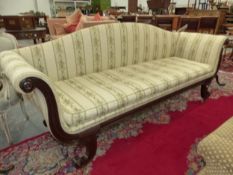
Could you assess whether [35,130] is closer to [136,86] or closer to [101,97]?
[101,97]

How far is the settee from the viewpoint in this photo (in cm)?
118

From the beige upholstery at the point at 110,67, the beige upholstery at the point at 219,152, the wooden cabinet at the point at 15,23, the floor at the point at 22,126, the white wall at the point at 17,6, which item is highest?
the white wall at the point at 17,6

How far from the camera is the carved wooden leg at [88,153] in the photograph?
4.50 feet

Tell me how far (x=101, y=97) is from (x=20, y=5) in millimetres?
8128

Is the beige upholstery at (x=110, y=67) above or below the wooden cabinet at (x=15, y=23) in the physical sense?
below

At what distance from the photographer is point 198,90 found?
2.63 meters

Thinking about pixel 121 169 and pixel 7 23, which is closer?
pixel 121 169

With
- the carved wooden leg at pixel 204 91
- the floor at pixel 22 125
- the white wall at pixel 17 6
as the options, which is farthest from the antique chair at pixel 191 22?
the white wall at pixel 17 6

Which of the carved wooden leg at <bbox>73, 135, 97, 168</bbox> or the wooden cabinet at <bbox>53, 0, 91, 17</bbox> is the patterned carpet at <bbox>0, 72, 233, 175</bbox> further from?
the wooden cabinet at <bbox>53, 0, 91, 17</bbox>

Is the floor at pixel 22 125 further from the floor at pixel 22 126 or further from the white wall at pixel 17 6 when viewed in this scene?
the white wall at pixel 17 6

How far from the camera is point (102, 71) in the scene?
1.93 meters

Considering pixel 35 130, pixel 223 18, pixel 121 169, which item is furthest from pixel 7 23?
A: pixel 223 18

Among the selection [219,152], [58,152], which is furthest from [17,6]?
[219,152]

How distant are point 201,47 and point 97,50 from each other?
1260 mm
